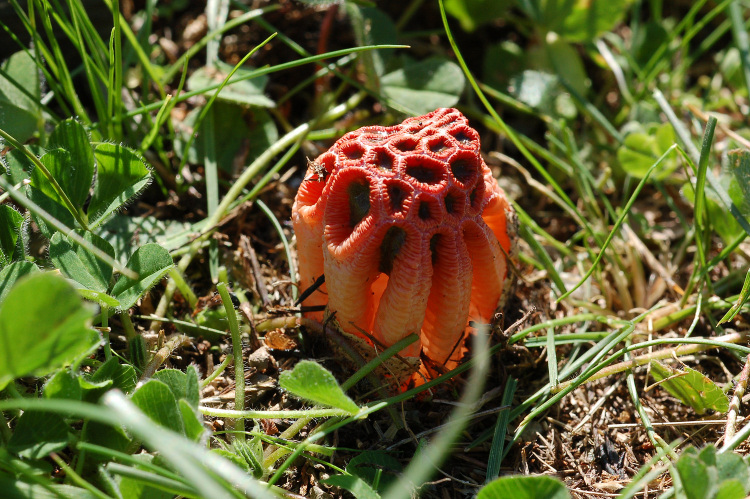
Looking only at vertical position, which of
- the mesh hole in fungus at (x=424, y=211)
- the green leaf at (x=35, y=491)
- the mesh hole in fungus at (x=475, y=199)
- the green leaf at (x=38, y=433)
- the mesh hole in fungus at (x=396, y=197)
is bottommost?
the green leaf at (x=35, y=491)

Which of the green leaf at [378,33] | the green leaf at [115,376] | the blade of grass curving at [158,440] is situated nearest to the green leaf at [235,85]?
the green leaf at [378,33]

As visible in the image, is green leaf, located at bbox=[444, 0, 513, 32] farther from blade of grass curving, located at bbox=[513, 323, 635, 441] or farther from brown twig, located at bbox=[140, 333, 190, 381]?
brown twig, located at bbox=[140, 333, 190, 381]

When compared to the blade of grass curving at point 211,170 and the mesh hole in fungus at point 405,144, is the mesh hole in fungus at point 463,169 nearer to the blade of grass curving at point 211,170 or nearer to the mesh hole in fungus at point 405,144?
the mesh hole in fungus at point 405,144

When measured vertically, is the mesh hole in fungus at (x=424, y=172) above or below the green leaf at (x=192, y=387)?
above

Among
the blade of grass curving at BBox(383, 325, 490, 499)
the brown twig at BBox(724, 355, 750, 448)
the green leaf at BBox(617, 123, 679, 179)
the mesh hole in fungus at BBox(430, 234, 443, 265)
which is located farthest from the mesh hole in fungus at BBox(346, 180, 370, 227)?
the green leaf at BBox(617, 123, 679, 179)

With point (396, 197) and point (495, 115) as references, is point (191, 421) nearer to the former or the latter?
point (396, 197)
